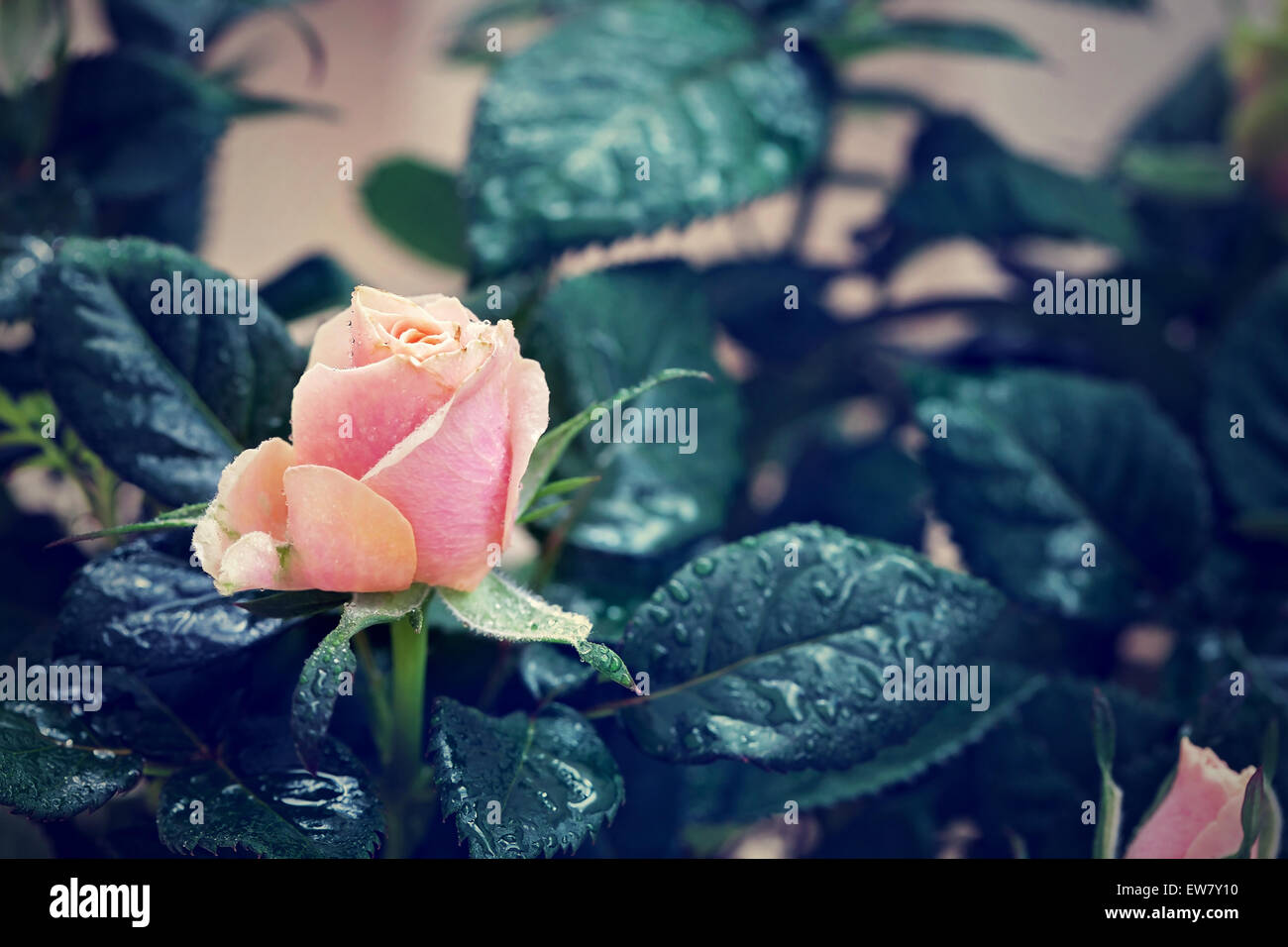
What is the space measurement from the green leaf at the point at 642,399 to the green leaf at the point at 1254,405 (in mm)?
235

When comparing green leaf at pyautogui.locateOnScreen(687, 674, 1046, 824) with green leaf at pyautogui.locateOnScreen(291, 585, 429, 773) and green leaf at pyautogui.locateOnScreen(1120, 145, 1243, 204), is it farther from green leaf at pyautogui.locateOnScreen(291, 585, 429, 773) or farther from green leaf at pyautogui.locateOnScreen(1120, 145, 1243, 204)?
green leaf at pyautogui.locateOnScreen(1120, 145, 1243, 204)

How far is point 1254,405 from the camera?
1.49 ft

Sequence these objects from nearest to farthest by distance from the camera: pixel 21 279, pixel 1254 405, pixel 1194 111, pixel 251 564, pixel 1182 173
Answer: pixel 251 564 < pixel 21 279 < pixel 1254 405 < pixel 1182 173 < pixel 1194 111

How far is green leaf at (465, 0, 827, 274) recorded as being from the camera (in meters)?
0.38

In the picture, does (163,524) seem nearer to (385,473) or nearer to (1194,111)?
(385,473)

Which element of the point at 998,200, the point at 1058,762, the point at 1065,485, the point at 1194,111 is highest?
the point at 1194,111

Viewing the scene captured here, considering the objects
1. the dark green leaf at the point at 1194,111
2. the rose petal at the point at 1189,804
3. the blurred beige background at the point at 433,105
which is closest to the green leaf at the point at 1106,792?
the rose petal at the point at 1189,804

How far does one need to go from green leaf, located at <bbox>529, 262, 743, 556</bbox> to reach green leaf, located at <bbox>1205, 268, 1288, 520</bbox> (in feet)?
0.77

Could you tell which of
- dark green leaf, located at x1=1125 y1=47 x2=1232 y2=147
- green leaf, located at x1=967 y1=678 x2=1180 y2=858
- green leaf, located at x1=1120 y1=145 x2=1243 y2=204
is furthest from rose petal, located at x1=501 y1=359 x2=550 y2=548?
dark green leaf, located at x1=1125 y1=47 x2=1232 y2=147

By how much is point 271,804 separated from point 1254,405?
0.45 meters

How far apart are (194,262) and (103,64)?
0.20m

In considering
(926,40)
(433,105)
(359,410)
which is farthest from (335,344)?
(433,105)

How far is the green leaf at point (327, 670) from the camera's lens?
0.73 feet
